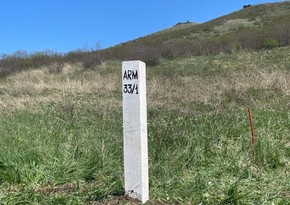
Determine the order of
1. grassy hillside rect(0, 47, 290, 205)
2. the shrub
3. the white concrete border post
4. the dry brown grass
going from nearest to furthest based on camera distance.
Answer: the white concrete border post
grassy hillside rect(0, 47, 290, 205)
the dry brown grass
the shrub

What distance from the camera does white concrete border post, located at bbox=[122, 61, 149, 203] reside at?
13.0 ft

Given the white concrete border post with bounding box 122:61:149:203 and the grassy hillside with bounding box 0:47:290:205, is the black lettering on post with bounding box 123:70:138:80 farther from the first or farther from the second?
the grassy hillside with bounding box 0:47:290:205

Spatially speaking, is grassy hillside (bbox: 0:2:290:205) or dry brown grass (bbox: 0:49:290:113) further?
dry brown grass (bbox: 0:49:290:113)

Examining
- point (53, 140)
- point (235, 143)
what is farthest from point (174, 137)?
point (53, 140)

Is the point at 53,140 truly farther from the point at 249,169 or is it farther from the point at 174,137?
the point at 249,169

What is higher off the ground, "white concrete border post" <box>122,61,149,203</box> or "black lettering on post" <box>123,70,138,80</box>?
"black lettering on post" <box>123,70,138,80</box>

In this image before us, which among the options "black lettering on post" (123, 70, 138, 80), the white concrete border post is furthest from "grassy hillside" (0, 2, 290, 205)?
"black lettering on post" (123, 70, 138, 80)

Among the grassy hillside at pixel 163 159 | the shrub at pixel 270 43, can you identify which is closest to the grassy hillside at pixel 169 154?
the grassy hillside at pixel 163 159

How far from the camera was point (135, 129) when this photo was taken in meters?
3.99

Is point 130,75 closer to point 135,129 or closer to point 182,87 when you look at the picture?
point 135,129

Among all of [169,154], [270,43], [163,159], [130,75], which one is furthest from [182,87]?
[270,43]

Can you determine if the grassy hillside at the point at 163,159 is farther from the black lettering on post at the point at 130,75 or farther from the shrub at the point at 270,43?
the shrub at the point at 270,43

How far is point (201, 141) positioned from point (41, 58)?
27.2 meters

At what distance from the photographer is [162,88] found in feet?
45.3
